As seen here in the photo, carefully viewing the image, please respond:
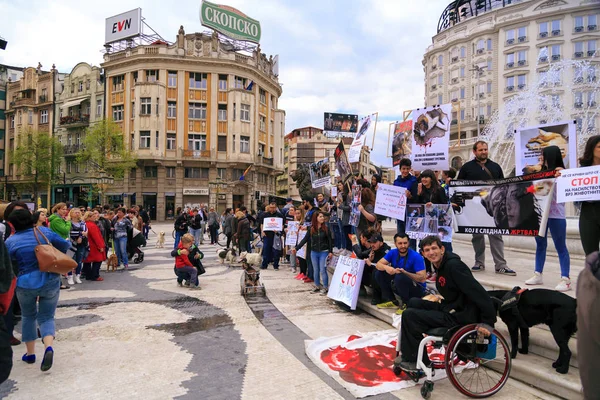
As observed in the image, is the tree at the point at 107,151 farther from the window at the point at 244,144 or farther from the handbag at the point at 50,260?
the handbag at the point at 50,260

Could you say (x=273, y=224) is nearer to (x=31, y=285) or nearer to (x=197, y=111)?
(x=31, y=285)

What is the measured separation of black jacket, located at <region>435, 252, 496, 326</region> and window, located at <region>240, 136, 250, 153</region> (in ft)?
148

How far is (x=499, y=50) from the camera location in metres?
57.5

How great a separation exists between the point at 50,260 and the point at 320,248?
520cm

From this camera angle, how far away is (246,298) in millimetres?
8234

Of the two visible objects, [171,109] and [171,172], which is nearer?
[171,109]

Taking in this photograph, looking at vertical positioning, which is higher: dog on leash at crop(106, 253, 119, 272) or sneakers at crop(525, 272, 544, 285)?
sneakers at crop(525, 272, 544, 285)

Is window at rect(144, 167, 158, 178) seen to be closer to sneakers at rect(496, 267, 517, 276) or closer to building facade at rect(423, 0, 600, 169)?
building facade at rect(423, 0, 600, 169)

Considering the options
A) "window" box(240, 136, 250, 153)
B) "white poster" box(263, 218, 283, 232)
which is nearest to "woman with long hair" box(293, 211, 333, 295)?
"white poster" box(263, 218, 283, 232)

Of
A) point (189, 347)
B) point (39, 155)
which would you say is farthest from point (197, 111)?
point (189, 347)

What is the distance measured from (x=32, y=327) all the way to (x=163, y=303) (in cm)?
321

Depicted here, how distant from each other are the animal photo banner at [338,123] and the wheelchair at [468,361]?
9646cm

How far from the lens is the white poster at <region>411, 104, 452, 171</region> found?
785 cm

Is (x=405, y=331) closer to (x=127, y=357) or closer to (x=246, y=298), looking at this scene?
(x=127, y=357)
